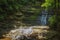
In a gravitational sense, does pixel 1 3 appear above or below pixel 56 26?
above

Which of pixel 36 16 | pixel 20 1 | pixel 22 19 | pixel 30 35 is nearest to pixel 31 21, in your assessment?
pixel 22 19

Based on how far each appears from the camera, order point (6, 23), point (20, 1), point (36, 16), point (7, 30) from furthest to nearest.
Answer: point (20, 1) < point (36, 16) < point (6, 23) < point (7, 30)

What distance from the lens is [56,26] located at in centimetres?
1703

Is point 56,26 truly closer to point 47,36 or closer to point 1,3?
point 47,36

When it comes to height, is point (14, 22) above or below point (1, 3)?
below

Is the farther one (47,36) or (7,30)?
(7,30)

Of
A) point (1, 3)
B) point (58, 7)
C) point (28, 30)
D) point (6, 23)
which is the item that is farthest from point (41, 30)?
point (1, 3)

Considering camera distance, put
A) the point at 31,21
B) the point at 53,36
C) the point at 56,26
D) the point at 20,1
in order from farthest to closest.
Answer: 1. the point at 20,1
2. the point at 31,21
3. the point at 56,26
4. the point at 53,36

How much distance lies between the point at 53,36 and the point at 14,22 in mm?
7214

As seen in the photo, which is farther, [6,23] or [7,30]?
[6,23]

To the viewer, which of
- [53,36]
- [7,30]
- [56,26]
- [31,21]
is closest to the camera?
[53,36]

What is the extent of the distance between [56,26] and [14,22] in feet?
20.0

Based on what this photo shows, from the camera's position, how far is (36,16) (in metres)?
25.5

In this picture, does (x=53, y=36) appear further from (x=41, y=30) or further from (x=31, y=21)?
(x=31, y=21)
